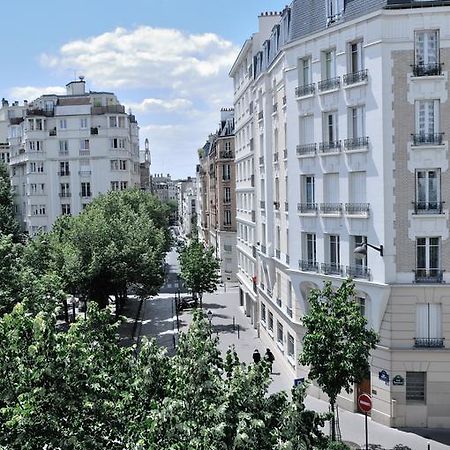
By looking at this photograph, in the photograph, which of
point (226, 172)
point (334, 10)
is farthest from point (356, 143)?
point (226, 172)

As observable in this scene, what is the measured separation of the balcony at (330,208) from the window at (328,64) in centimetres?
589

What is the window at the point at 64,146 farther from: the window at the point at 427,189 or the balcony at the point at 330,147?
the window at the point at 427,189

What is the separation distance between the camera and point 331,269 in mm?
26016

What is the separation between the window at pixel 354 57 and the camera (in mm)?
24156

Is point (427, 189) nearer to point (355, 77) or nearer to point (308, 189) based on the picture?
point (355, 77)

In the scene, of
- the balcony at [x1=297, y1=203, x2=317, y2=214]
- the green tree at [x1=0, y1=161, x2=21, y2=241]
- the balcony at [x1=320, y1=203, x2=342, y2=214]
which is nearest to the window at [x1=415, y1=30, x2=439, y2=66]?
the balcony at [x1=320, y1=203, x2=342, y2=214]

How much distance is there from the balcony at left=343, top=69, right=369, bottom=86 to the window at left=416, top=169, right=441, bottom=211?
4.61 m

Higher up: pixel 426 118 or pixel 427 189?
pixel 426 118

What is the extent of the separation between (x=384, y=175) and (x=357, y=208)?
81.0 inches

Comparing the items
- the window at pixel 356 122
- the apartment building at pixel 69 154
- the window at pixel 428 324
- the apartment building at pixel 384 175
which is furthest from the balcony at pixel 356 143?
the apartment building at pixel 69 154

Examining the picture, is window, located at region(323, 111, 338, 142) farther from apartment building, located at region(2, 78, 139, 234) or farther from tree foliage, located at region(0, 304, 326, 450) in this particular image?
apartment building, located at region(2, 78, 139, 234)

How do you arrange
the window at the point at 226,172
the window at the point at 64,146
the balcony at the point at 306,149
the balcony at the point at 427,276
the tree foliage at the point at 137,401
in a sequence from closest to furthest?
the tree foliage at the point at 137,401 < the balcony at the point at 427,276 < the balcony at the point at 306,149 < the window at the point at 226,172 < the window at the point at 64,146

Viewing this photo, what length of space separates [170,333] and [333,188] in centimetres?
2126

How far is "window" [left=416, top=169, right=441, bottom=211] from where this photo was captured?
22969mm
